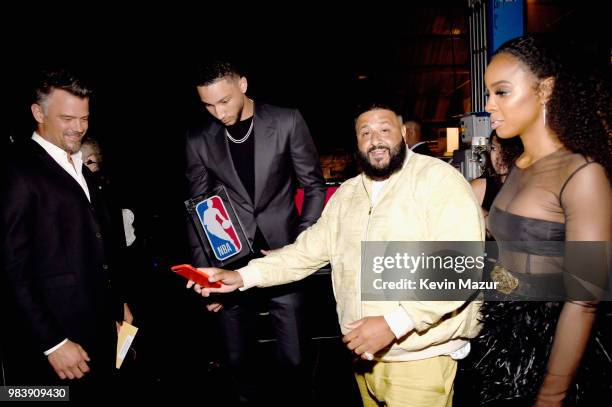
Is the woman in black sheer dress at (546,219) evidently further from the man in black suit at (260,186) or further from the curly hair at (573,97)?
the man in black suit at (260,186)

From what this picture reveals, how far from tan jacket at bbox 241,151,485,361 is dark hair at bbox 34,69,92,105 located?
1.49 metres

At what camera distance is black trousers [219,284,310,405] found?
2.50 m

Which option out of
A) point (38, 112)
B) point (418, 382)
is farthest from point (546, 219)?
point (38, 112)

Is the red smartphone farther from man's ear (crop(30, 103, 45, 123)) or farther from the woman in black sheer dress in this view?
the woman in black sheer dress

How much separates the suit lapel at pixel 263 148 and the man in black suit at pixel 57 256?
909 millimetres

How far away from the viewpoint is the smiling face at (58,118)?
6.54ft

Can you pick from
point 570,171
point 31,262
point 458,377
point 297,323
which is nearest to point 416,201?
point 570,171

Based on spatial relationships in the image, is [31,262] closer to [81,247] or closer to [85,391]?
[81,247]

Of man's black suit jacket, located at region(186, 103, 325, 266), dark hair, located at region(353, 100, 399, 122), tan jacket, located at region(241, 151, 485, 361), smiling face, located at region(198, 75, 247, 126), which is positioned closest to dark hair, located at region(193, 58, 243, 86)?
smiling face, located at region(198, 75, 247, 126)

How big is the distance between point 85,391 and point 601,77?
267 centimetres

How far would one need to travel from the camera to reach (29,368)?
1.87 metres

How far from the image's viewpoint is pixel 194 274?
1807mm

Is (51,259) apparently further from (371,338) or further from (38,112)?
(371,338)

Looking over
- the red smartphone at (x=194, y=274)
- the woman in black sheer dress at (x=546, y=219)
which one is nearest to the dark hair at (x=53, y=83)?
the red smartphone at (x=194, y=274)
